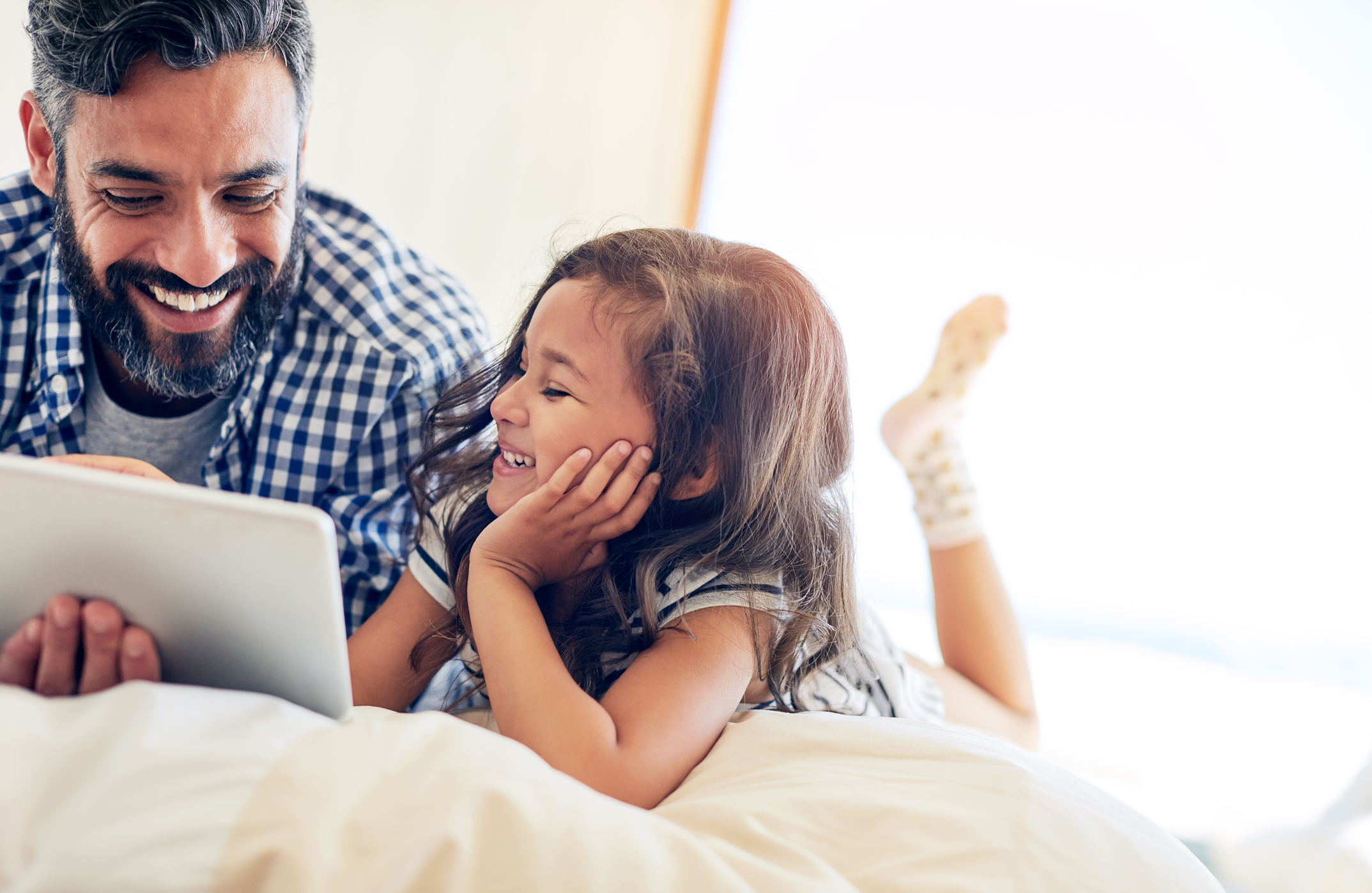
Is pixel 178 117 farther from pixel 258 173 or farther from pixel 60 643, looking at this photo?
pixel 60 643

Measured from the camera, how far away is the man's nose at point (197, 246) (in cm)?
102

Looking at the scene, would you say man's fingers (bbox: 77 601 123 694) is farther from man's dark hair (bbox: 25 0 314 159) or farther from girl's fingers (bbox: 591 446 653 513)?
man's dark hair (bbox: 25 0 314 159)

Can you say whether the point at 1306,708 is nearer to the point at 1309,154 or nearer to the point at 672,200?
the point at 1309,154


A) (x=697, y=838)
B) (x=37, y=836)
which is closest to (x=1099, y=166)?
(x=697, y=838)

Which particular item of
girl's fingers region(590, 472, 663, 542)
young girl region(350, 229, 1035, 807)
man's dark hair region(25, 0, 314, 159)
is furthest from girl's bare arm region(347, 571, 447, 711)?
man's dark hair region(25, 0, 314, 159)

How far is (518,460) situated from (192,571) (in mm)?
430

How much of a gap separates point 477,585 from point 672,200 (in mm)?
2020

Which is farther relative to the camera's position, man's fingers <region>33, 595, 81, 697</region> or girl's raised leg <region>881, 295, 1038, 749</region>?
girl's raised leg <region>881, 295, 1038, 749</region>

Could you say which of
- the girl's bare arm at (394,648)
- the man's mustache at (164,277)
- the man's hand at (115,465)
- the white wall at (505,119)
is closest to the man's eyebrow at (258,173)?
the man's mustache at (164,277)

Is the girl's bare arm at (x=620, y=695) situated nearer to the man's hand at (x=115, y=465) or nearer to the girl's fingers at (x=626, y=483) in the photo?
the girl's fingers at (x=626, y=483)

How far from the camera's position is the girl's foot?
1303mm

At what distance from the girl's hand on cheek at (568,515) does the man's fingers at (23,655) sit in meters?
0.35

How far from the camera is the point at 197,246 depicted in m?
1.03

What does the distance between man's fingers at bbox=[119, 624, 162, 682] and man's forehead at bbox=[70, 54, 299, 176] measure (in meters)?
0.67
